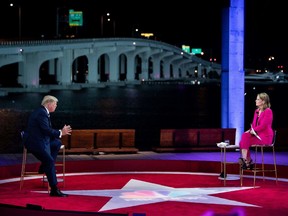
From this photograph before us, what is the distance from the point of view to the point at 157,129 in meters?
45.5

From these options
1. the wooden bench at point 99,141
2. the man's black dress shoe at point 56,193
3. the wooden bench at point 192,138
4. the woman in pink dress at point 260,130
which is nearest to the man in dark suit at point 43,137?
the man's black dress shoe at point 56,193

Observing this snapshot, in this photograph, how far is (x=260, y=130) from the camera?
1216 cm

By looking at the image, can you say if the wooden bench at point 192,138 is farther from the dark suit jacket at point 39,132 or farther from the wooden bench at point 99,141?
the dark suit jacket at point 39,132

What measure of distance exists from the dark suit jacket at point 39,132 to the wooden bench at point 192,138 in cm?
808

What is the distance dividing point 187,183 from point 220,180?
82 cm

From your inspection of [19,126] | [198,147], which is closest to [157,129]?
[19,126]

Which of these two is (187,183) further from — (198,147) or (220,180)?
(198,147)

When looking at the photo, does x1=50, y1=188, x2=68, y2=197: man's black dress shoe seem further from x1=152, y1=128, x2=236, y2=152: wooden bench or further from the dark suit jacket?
x1=152, y1=128, x2=236, y2=152: wooden bench

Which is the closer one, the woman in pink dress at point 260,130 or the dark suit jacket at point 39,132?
the dark suit jacket at point 39,132

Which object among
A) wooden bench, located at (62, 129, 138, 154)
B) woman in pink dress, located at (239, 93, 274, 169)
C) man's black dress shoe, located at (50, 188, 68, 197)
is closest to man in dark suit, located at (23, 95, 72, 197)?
man's black dress shoe, located at (50, 188, 68, 197)

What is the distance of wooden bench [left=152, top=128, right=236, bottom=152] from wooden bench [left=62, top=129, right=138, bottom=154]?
3.15 feet

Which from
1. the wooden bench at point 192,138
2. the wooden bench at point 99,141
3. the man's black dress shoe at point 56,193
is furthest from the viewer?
the wooden bench at point 192,138

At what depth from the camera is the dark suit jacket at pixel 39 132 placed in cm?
1076

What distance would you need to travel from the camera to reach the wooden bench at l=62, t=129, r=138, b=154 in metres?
17.8
